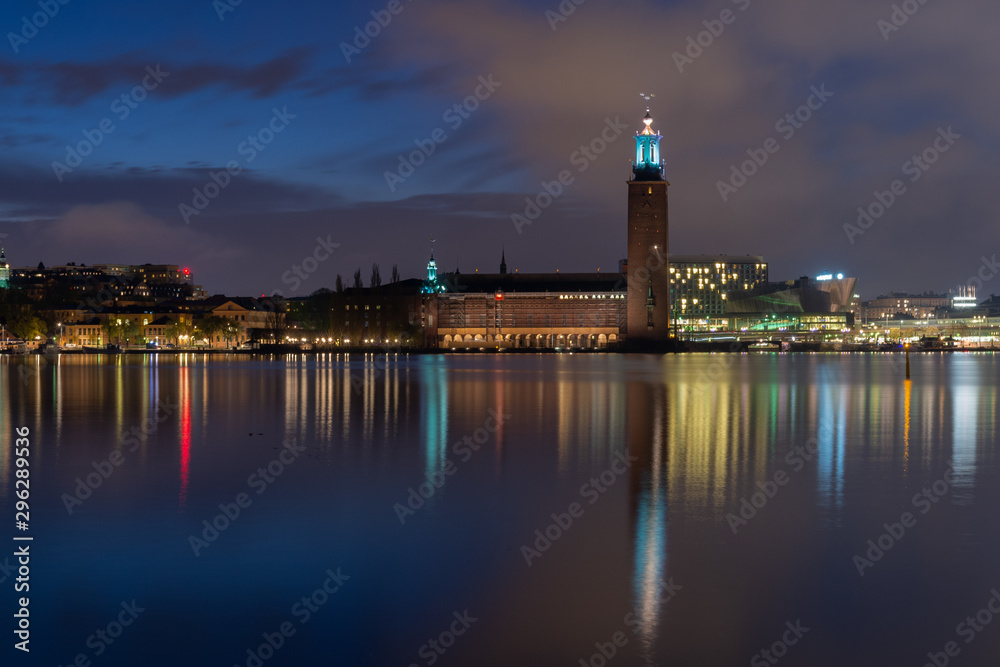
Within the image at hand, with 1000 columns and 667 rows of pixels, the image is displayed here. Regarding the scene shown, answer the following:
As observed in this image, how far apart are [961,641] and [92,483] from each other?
10.3 metres

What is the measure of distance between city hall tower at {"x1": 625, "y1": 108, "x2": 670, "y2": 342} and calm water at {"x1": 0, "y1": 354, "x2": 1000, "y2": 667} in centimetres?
8738

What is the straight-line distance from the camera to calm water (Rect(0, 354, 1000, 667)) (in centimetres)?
715

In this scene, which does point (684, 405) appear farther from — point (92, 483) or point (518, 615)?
point (518, 615)
